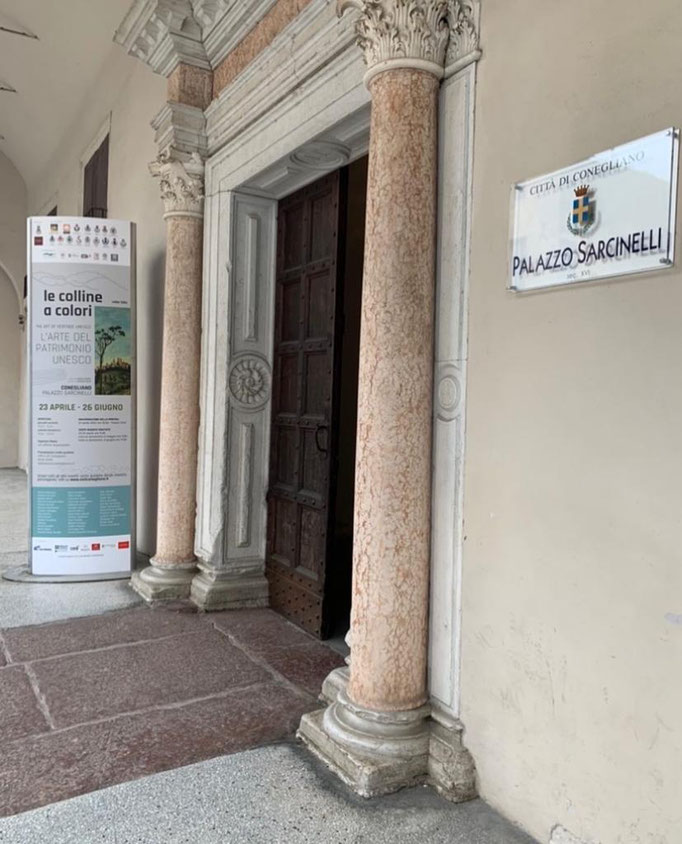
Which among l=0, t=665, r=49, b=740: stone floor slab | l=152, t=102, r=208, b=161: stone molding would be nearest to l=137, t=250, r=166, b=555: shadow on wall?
l=152, t=102, r=208, b=161: stone molding

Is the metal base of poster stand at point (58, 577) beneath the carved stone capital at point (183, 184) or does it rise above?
beneath

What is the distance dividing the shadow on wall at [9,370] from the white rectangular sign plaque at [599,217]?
1044 centimetres

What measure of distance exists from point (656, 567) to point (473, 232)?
108 centimetres

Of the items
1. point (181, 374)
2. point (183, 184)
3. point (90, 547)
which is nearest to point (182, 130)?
point (183, 184)

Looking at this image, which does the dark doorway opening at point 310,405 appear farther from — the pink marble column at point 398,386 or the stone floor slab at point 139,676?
the pink marble column at point 398,386

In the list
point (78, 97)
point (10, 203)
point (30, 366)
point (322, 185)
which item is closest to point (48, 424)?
point (30, 366)

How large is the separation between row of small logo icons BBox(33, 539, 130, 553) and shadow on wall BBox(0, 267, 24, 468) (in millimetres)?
7487

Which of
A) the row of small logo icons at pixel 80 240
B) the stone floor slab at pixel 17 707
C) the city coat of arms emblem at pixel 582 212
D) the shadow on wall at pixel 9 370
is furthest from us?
the shadow on wall at pixel 9 370

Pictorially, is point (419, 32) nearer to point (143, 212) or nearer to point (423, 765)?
point (423, 765)

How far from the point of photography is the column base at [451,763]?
1.94m

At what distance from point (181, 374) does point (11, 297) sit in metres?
8.17

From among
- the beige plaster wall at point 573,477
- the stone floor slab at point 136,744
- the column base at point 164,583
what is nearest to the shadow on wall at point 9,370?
the column base at point 164,583

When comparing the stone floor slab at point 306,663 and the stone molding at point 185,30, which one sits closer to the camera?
the stone floor slab at point 306,663

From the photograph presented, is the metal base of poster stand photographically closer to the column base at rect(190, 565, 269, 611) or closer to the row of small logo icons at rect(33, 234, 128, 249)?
the column base at rect(190, 565, 269, 611)
